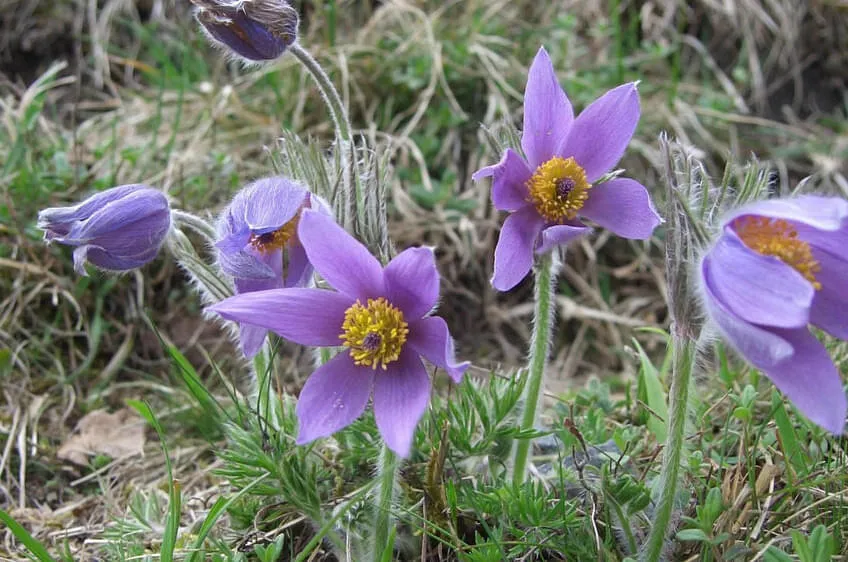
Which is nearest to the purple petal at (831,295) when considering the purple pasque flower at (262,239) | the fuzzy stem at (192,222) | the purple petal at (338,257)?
the purple petal at (338,257)

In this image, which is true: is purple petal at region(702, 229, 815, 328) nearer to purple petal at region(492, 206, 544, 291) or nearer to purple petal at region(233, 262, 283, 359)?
purple petal at region(492, 206, 544, 291)

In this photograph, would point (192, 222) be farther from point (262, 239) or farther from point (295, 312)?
point (295, 312)

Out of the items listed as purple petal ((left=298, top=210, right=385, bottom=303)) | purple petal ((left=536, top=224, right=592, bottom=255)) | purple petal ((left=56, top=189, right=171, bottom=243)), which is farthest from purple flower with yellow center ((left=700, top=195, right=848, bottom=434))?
purple petal ((left=56, top=189, right=171, bottom=243))

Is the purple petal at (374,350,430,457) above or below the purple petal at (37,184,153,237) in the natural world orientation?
below

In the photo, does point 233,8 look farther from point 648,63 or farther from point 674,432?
point 648,63

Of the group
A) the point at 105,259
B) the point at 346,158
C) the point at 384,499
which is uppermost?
the point at 346,158

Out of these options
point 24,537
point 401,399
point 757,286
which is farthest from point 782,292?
point 24,537
